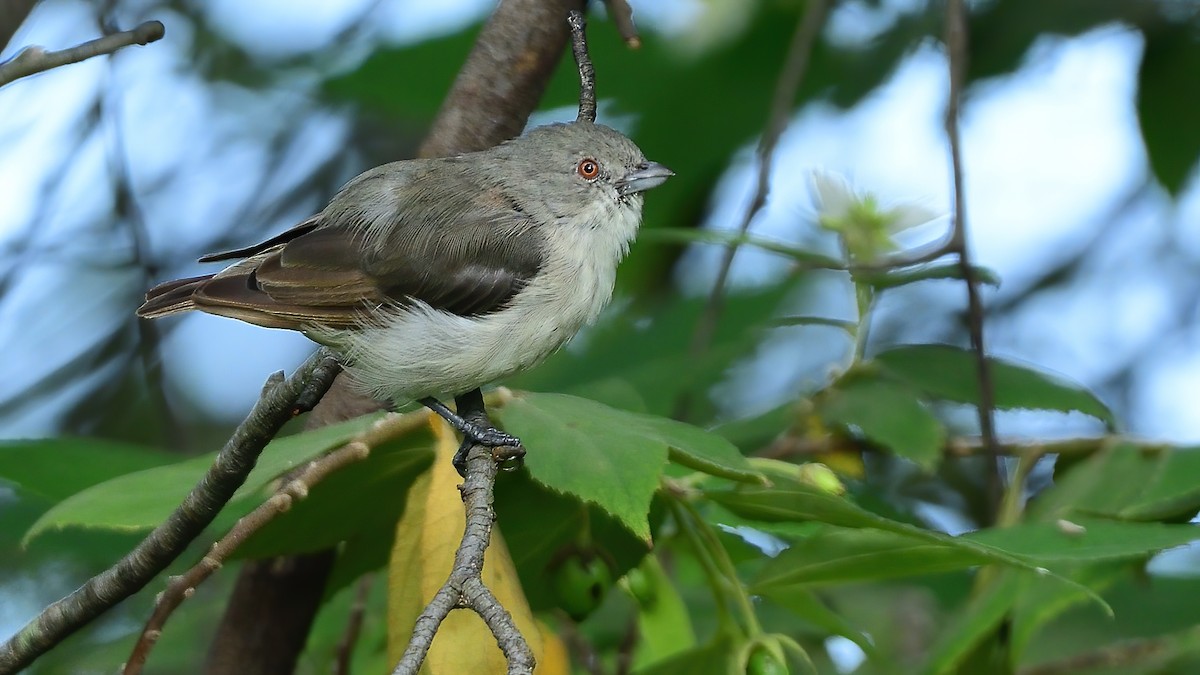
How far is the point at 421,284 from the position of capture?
2787 millimetres

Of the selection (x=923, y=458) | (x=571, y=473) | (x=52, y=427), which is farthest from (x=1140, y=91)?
(x=52, y=427)

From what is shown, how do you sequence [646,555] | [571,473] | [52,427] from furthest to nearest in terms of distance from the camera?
[52,427]
[646,555]
[571,473]

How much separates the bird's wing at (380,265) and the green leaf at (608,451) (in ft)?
2.08

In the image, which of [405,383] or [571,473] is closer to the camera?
[571,473]

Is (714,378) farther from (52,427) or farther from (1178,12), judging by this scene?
(52,427)

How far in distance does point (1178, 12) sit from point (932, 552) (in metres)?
2.52

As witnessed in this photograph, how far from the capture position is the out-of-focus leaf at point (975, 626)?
2.42m

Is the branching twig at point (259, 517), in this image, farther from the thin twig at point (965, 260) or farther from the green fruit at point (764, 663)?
the thin twig at point (965, 260)

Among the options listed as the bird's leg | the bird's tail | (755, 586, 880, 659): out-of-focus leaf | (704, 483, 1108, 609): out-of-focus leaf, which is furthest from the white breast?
(755, 586, 880, 659): out-of-focus leaf

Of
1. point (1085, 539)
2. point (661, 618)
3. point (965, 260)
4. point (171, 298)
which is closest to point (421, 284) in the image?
point (171, 298)

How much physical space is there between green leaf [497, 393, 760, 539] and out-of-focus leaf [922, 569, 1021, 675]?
2.15 ft

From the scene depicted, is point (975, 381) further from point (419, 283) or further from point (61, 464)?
point (61, 464)

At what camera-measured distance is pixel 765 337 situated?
3.42 metres

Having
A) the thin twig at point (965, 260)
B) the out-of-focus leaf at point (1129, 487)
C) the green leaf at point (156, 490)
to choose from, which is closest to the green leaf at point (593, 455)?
the green leaf at point (156, 490)
